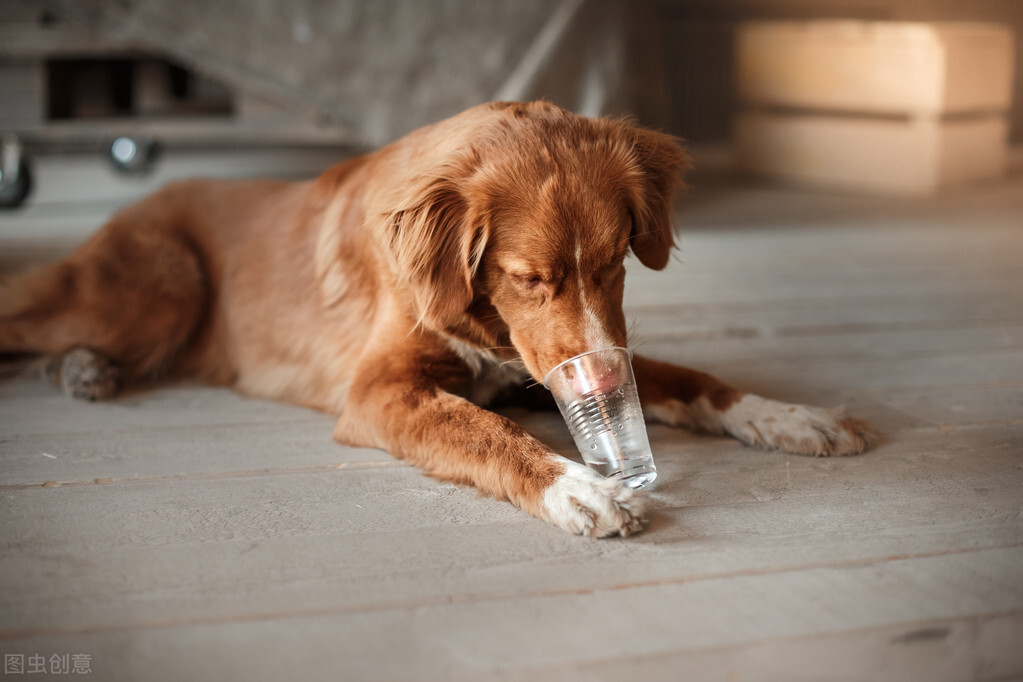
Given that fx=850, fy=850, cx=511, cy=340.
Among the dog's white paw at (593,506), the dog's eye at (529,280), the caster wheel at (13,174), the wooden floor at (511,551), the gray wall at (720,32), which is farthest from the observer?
the gray wall at (720,32)

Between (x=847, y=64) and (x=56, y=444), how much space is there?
224 inches

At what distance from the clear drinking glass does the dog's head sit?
4 centimetres

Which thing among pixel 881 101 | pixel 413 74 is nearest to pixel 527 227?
pixel 413 74

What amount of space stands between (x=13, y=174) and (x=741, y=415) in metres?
4.19

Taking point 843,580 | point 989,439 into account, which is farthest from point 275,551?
point 989,439

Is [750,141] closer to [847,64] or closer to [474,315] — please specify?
[847,64]

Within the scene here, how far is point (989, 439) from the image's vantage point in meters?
1.99

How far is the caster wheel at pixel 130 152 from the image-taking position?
5383 mm

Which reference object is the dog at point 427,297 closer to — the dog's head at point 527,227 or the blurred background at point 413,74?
the dog's head at point 527,227

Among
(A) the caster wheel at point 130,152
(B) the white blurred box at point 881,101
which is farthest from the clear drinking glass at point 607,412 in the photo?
(B) the white blurred box at point 881,101

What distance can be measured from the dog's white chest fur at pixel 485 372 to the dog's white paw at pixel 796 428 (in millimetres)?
534

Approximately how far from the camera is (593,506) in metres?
1.56

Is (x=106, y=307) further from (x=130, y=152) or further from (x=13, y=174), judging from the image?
(x=130, y=152)

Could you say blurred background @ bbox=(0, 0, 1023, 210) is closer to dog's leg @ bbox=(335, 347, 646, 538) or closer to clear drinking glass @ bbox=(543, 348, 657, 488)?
dog's leg @ bbox=(335, 347, 646, 538)
